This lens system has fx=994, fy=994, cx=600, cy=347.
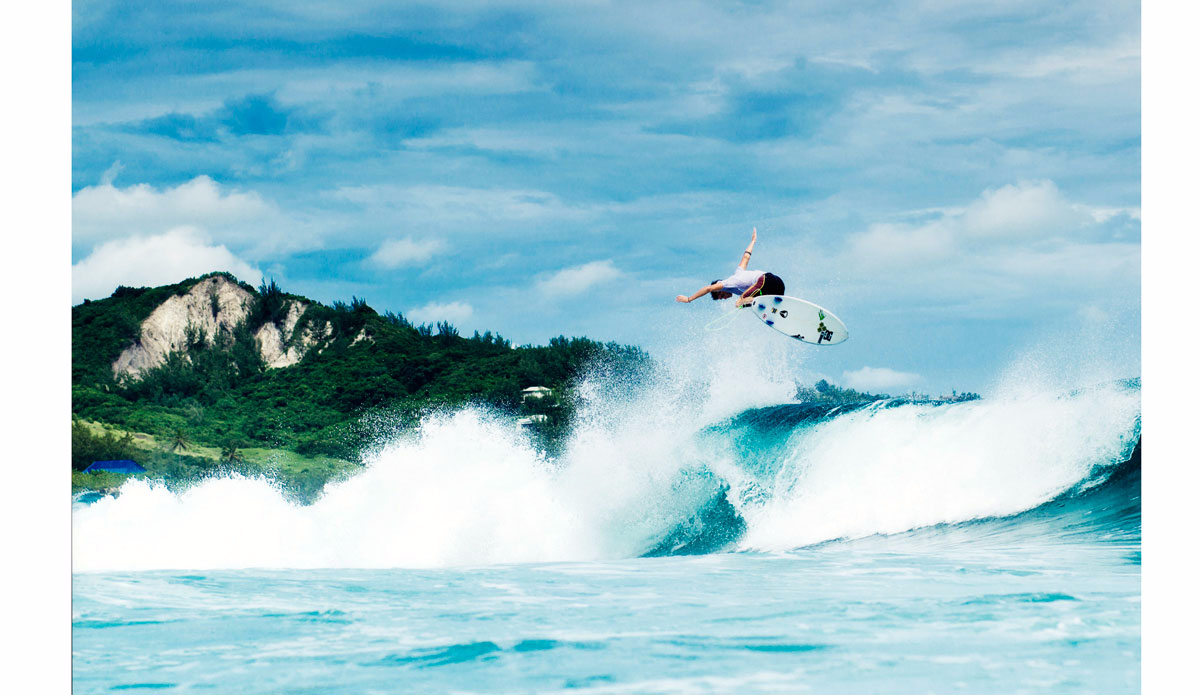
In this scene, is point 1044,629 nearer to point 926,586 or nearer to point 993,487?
point 926,586

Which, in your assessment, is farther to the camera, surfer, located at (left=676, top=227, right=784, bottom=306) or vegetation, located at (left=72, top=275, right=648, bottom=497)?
vegetation, located at (left=72, top=275, right=648, bottom=497)

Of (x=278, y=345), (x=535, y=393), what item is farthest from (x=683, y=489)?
(x=278, y=345)

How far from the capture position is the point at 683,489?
394 inches

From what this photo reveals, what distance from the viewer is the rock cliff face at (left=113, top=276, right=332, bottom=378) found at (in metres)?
22.1

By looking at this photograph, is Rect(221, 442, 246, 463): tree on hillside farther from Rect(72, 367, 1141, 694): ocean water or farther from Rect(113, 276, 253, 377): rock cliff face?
Rect(113, 276, 253, 377): rock cliff face

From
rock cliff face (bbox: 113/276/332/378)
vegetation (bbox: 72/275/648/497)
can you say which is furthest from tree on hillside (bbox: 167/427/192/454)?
rock cliff face (bbox: 113/276/332/378)

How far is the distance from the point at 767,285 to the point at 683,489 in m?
3.08

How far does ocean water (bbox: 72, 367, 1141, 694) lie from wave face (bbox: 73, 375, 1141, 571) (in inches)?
1.1

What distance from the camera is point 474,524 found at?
31.3 feet

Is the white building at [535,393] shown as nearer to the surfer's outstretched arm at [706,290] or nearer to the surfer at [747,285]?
the surfer at [747,285]

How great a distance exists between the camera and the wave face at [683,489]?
352 inches

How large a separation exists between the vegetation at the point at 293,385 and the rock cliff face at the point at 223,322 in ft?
0.37

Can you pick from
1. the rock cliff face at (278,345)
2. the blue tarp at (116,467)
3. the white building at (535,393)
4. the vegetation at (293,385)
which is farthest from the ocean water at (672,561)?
the rock cliff face at (278,345)
